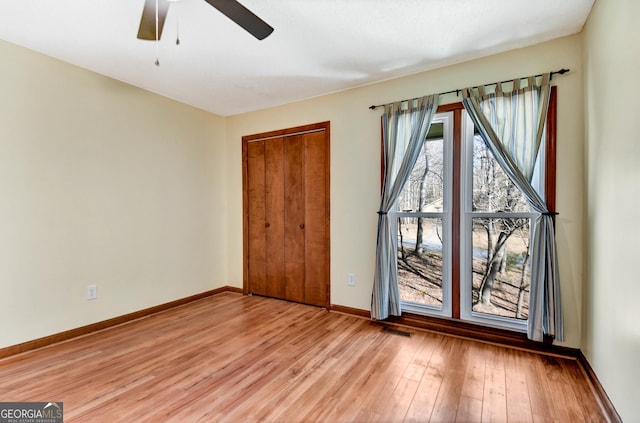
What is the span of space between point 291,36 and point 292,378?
256 centimetres

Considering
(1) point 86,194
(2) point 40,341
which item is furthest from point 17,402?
(1) point 86,194

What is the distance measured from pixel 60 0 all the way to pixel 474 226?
139 inches

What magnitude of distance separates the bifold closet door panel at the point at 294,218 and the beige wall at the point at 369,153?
0.39 meters

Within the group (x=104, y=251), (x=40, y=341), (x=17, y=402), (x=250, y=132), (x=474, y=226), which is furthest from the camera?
(x=250, y=132)

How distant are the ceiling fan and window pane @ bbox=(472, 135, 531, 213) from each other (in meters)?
2.07

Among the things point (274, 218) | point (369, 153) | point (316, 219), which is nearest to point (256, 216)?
point (274, 218)

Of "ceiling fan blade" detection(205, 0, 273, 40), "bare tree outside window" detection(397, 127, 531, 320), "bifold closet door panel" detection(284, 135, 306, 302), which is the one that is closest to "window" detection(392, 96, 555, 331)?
"bare tree outside window" detection(397, 127, 531, 320)

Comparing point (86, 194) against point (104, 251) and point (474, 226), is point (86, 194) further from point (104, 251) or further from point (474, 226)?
point (474, 226)

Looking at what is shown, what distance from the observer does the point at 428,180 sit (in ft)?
9.47

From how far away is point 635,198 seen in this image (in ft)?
4.59

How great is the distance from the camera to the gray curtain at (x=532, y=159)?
2.24m

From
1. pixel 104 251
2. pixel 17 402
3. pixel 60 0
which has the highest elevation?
pixel 60 0

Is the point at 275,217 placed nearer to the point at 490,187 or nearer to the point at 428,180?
the point at 428,180

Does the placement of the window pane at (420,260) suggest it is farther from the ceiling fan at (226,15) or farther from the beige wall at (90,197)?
the beige wall at (90,197)
